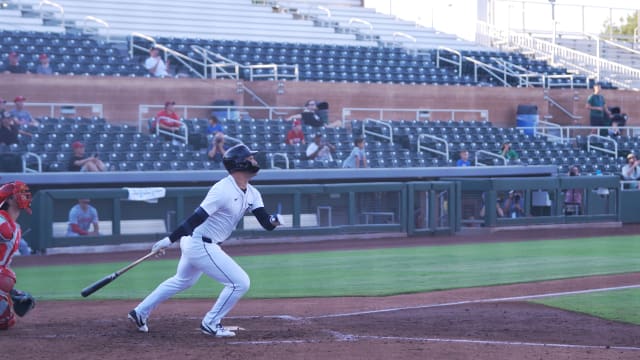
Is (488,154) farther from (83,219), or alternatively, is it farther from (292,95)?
(83,219)

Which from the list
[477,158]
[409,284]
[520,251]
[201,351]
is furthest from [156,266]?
[477,158]

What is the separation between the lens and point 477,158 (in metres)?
28.0

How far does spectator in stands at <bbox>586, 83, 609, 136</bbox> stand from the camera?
107ft

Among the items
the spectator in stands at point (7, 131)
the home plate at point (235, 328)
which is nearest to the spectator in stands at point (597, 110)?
the spectator in stands at point (7, 131)

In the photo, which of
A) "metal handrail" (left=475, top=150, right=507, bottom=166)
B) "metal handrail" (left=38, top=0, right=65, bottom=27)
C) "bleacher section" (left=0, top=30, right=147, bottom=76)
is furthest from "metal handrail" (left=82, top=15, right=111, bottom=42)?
"metal handrail" (left=475, top=150, right=507, bottom=166)

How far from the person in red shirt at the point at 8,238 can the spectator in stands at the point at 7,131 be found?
11960mm

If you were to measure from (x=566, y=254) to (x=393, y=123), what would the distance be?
1096 centimetres

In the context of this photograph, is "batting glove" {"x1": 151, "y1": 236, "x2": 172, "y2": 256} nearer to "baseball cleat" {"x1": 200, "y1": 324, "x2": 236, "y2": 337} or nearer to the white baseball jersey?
the white baseball jersey

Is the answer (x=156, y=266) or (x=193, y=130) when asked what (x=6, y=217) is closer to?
(x=156, y=266)

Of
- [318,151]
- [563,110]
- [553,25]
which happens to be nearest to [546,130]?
[563,110]

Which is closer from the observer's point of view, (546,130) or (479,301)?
(479,301)

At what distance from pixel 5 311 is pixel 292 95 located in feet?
67.0

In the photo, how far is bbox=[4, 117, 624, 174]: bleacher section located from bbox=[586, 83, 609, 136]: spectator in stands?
1065mm

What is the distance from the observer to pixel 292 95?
97.4 feet
